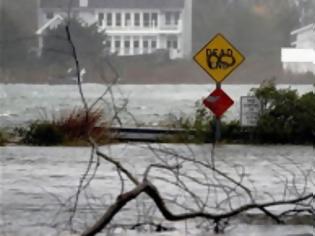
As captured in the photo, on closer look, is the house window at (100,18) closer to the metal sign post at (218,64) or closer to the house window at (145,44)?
the house window at (145,44)

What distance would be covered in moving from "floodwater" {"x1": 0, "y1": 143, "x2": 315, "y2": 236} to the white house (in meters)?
1.82

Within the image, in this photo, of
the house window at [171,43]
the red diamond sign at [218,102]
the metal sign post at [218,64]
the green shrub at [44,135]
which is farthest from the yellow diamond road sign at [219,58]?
the green shrub at [44,135]

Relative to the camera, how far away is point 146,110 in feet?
86.7

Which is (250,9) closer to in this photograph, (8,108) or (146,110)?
(146,110)

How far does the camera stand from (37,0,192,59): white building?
716 inches

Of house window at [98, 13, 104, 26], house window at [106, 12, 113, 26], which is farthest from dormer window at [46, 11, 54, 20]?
house window at [106, 12, 113, 26]

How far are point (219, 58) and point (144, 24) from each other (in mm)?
2477

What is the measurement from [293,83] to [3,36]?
9.67m

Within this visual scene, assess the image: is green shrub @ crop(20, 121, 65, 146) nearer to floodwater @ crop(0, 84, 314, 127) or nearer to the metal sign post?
floodwater @ crop(0, 84, 314, 127)

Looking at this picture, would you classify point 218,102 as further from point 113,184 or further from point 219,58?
point 113,184

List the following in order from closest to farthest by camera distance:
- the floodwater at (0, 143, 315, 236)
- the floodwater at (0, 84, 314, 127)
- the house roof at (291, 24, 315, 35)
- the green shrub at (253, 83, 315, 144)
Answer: the floodwater at (0, 143, 315, 236) → the house roof at (291, 24, 315, 35) → the green shrub at (253, 83, 315, 144) → the floodwater at (0, 84, 314, 127)

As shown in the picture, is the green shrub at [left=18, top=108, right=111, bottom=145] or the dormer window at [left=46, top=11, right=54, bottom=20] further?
the green shrub at [left=18, top=108, right=111, bottom=145]

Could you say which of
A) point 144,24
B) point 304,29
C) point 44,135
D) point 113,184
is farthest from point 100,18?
point 113,184

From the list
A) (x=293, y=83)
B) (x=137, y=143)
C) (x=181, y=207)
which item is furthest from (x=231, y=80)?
(x=181, y=207)
